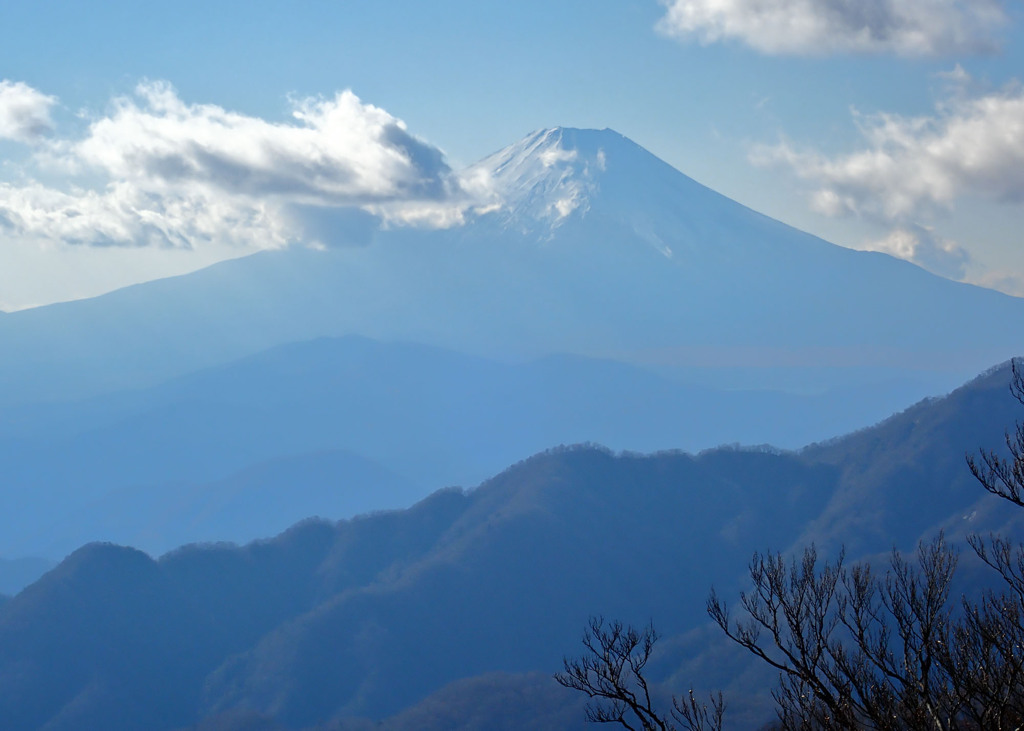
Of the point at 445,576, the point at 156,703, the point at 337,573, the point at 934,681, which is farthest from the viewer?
the point at 337,573

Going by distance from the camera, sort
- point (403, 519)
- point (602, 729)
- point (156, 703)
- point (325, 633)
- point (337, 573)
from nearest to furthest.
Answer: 1. point (602, 729)
2. point (156, 703)
3. point (325, 633)
4. point (337, 573)
5. point (403, 519)

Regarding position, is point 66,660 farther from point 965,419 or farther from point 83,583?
point 965,419

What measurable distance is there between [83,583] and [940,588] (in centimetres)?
13605

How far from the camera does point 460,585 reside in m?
134

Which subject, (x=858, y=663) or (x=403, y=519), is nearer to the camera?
(x=858, y=663)

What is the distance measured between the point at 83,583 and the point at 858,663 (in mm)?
135045

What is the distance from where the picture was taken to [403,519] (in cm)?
15725

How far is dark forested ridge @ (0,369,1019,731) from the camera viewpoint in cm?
11400

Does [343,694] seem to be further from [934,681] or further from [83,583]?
[934,681]

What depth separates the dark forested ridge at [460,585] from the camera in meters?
114

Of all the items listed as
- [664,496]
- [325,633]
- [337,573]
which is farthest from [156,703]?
[664,496]

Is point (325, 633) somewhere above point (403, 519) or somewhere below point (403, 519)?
below

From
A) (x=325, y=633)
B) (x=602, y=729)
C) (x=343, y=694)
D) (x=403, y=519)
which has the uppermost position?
(x=403, y=519)

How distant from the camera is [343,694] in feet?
383
